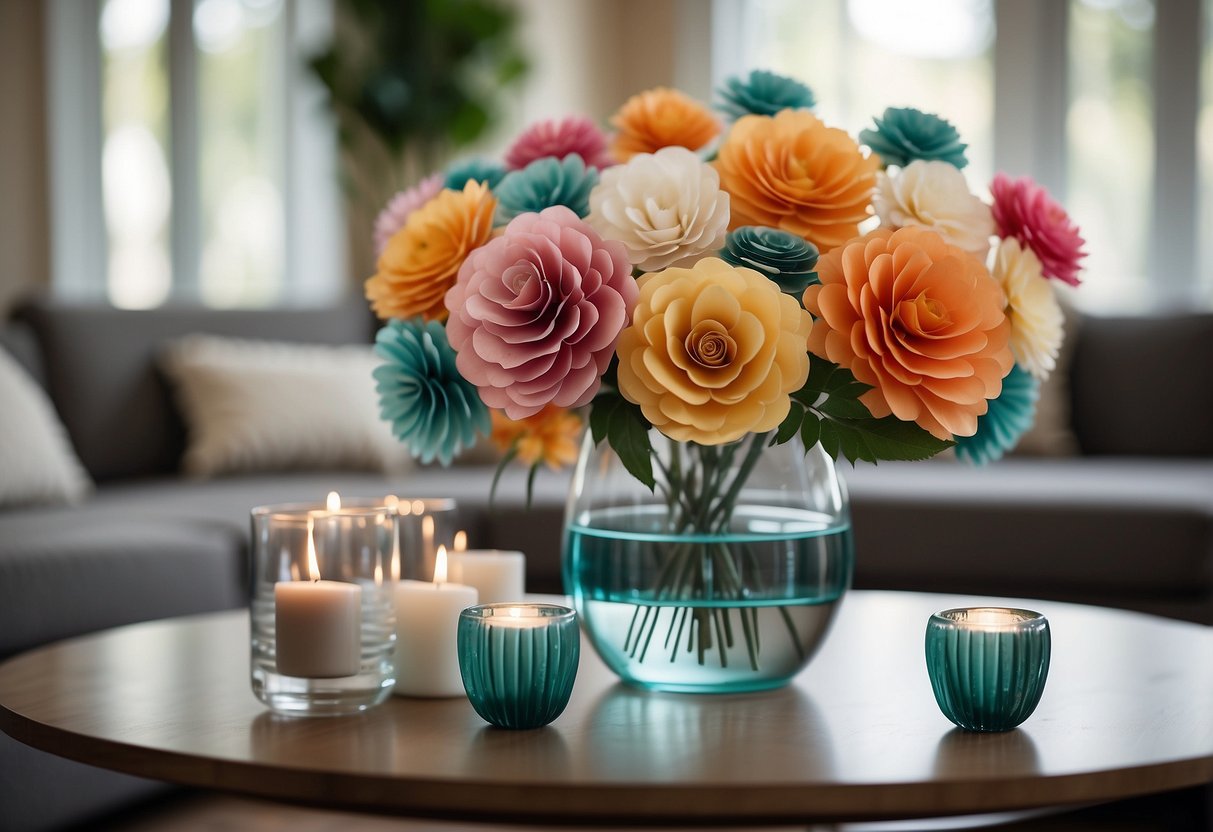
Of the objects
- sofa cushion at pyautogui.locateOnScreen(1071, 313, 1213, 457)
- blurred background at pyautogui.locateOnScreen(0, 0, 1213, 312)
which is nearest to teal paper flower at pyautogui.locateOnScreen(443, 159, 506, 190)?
sofa cushion at pyautogui.locateOnScreen(1071, 313, 1213, 457)

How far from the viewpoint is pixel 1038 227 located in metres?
1.00

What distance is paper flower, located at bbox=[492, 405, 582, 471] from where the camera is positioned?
1169mm

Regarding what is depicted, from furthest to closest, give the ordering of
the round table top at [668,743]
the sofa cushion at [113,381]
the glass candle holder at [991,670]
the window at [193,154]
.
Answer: the window at [193,154], the sofa cushion at [113,381], the glass candle holder at [991,670], the round table top at [668,743]

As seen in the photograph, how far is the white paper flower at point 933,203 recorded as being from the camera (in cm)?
96

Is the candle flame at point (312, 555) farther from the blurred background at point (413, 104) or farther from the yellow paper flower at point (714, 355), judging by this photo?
the blurred background at point (413, 104)

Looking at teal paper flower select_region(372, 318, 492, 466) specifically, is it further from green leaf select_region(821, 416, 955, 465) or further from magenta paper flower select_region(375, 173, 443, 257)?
green leaf select_region(821, 416, 955, 465)

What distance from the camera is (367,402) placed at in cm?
304

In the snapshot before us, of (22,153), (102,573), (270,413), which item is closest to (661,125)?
(102,573)

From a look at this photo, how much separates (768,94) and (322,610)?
55cm

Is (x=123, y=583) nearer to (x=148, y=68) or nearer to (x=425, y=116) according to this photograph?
(x=425, y=116)

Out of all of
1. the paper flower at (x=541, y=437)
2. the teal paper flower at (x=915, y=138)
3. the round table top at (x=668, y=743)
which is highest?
the teal paper flower at (x=915, y=138)

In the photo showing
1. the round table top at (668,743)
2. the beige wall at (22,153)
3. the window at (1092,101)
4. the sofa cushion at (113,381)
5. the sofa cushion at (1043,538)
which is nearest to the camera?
the round table top at (668,743)

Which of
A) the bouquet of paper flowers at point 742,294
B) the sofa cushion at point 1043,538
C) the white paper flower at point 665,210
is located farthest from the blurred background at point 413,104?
the white paper flower at point 665,210

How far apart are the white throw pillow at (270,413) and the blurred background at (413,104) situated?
1.10 meters
